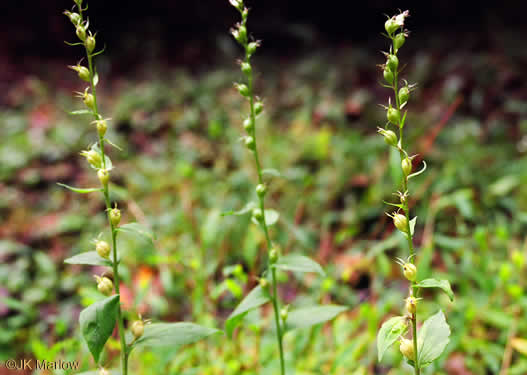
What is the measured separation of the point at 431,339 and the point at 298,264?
37 cm

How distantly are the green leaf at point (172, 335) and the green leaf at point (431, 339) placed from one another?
433 mm

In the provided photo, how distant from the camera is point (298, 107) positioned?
400 cm

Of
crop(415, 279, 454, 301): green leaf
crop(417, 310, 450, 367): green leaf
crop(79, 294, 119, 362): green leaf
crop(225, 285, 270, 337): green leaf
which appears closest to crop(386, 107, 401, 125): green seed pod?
crop(415, 279, 454, 301): green leaf

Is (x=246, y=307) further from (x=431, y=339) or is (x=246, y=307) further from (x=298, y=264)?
(x=431, y=339)

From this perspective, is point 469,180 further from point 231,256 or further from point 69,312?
point 69,312

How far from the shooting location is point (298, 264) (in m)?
1.13

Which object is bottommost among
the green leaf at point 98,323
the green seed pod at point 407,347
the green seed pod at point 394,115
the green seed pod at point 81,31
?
the green seed pod at point 407,347

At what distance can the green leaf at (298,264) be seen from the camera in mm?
1106

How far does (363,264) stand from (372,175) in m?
0.76

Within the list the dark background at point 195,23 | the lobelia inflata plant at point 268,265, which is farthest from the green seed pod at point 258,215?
the dark background at point 195,23

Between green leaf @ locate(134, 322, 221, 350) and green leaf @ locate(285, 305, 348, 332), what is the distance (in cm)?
28

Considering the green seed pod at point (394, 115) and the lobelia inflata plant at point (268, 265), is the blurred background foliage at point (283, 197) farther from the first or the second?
the green seed pod at point (394, 115)

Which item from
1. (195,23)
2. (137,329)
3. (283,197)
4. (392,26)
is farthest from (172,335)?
(195,23)

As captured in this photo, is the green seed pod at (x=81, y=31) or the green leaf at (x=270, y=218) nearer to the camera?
the green seed pod at (x=81, y=31)
